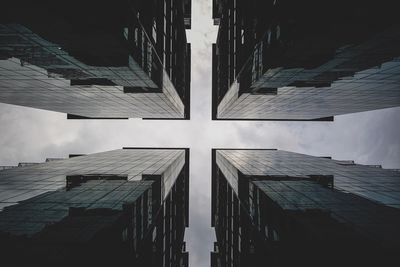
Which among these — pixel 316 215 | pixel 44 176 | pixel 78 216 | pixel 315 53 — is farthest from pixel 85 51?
pixel 316 215

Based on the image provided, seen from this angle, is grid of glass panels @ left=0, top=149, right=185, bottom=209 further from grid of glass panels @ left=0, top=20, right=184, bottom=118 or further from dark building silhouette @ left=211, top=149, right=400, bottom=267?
dark building silhouette @ left=211, top=149, right=400, bottom=267

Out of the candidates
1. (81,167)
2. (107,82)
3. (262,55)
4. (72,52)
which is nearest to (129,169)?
(81,167)

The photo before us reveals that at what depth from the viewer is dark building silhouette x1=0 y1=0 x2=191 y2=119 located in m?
14.5

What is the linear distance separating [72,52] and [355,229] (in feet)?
68.1

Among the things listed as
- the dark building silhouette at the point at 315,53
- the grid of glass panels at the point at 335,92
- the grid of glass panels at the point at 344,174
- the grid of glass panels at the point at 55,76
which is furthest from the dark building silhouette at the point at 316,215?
the grid of glass panels at the point at 55,76

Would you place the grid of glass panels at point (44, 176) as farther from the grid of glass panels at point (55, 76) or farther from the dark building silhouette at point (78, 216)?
the grid of glass panels at point (55, 76)

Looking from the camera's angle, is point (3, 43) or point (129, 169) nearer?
point (3, 43)

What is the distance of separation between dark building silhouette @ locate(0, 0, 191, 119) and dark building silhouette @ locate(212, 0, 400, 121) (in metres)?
9.51

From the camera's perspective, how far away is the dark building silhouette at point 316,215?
16.1 meters

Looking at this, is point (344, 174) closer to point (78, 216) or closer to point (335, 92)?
point (335, 92)

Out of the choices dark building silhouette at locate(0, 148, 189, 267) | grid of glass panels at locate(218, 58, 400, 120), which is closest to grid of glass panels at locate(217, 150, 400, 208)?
grid of glass panels at locate(218, 58, 400, 120)

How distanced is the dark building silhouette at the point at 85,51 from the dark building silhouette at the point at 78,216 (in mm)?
8407

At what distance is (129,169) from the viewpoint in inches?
1253

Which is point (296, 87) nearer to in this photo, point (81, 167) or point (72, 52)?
point (72, 52)
